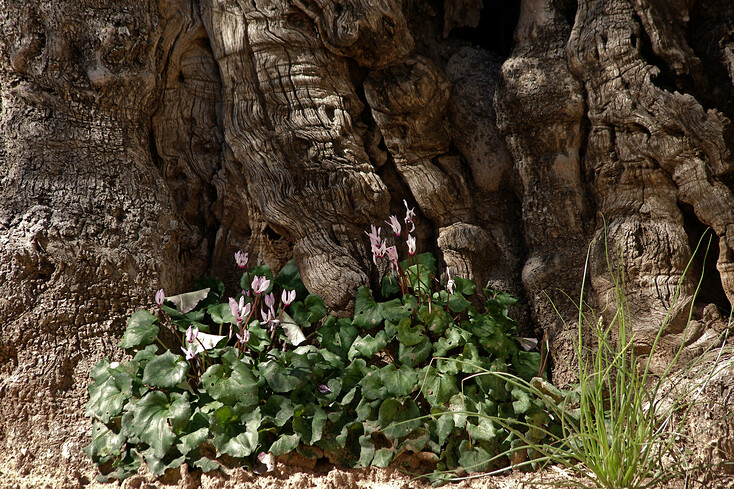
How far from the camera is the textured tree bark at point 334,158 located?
9.71ft

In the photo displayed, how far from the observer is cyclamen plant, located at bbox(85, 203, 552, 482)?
8.16ft

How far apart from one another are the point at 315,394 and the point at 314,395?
0.02 m

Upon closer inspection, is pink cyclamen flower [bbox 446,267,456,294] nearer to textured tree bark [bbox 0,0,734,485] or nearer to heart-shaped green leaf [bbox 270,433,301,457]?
textured tree bark [bbox 0,0,734,485]

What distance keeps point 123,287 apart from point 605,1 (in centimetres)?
315

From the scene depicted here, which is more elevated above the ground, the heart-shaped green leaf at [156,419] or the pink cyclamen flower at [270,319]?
the pink cyclamen flower at [270,319]

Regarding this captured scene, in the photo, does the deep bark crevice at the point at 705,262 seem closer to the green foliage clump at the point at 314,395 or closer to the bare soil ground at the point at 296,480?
the green foliage clump at the point at 314,395

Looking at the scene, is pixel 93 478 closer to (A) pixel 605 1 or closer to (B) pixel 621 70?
Answer: (B) pixel 621 70

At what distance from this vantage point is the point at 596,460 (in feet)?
6.83

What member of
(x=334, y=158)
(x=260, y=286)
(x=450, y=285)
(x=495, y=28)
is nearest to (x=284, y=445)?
(x=260, y=286)

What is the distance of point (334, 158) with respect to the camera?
3416 millimetres

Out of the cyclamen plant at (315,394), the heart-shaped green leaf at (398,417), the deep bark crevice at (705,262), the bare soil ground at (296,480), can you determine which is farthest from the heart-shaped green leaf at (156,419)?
the deep bark crevice at (705,262)

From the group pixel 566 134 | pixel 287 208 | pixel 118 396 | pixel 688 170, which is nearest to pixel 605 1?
pixel 566 134

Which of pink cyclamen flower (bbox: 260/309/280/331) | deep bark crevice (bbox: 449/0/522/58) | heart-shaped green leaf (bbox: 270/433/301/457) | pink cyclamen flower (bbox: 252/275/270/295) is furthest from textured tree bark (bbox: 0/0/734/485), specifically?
heart-shaped green leaf (bbox: 270/433/301/457)

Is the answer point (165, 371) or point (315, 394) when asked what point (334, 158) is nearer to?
point (315, 394)
